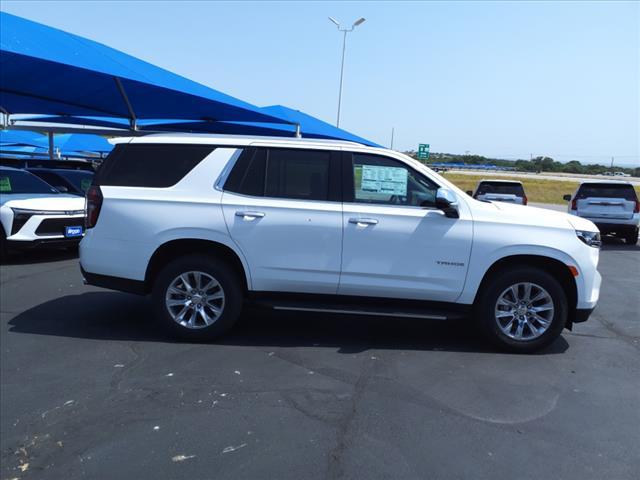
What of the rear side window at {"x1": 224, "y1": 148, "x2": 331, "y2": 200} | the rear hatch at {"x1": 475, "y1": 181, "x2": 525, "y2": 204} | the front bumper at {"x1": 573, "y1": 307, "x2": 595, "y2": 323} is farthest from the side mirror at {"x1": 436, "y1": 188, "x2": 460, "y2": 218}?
the rear hatch at {"x1": 475, "y1": 181, "x2": 525, "y2": 204}

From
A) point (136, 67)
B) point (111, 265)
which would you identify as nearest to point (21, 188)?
point (136, 67)

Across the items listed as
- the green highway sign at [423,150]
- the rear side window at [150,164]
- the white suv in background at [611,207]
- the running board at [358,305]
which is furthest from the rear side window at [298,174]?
the green highway sign at [423,150]

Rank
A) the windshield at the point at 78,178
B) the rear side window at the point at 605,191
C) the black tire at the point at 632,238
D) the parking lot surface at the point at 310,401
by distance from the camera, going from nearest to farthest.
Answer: the parking lot surface at the point at 310,401 < the windshield at the point at 78,178 < the rear side window at the point at 605,191 < the black tire at the point at 632,238

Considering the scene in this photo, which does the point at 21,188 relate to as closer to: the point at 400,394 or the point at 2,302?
the point at 2,302

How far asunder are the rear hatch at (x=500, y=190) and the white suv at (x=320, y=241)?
1136 centimetres

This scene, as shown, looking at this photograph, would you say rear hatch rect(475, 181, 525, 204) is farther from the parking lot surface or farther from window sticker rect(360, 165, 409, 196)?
window sticker rect(360, 165, 409, 196)

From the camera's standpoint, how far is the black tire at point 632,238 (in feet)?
45.3

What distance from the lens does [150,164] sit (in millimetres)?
5238

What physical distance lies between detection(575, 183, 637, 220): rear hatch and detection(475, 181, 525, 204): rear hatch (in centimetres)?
229

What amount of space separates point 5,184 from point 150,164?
18.9 feet

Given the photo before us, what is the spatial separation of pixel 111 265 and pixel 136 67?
7342mm

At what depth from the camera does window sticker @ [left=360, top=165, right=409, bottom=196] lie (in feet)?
16.8

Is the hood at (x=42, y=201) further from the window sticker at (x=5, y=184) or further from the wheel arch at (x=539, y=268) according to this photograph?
the wheel arch at (x=539, y=268)

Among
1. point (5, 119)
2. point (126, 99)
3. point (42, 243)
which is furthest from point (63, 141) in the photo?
point (42, 243)
